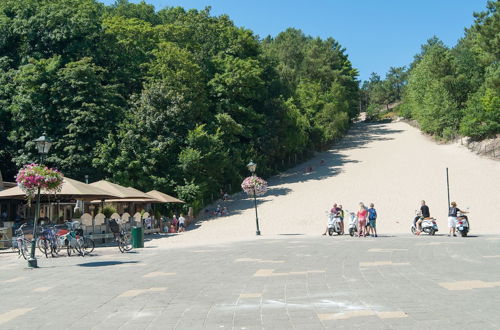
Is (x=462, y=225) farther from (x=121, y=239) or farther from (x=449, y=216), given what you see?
(x=121, y=239)

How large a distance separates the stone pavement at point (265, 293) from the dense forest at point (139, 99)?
939 inches

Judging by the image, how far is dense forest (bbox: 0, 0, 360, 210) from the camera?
37750 mm

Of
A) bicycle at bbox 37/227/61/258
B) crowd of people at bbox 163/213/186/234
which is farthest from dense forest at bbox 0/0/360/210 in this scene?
bicycle at bbox 37/227/61/258

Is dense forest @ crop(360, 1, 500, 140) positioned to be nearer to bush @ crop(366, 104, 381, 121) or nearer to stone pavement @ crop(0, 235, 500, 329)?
bush @ crop(366, 104, 381, 121)

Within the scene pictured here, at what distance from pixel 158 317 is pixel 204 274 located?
450 centimetres

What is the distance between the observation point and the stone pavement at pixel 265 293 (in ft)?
21.8

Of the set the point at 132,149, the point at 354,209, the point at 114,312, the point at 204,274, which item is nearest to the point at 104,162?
the point at 132,149

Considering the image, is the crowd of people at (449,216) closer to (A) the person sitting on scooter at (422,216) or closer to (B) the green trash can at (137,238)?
(A) the person sitting on scooter at (422,216)

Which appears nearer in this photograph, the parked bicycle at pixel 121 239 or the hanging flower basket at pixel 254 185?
the parked bicycle at pixel 121 239

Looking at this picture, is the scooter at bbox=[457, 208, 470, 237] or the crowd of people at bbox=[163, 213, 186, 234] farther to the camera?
the crowd of people at bbox=[163, 213, 186, 234]

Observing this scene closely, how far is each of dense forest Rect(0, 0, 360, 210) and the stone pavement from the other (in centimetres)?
2384

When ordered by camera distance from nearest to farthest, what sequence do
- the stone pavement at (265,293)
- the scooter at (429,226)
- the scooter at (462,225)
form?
the stone pavement at (265,293)
the scooter at (462,225)
the scooter at (429,226)

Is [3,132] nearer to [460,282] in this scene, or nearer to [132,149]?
[132,149]

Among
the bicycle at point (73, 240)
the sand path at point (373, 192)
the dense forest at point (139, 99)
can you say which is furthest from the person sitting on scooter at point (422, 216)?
the dense forest at point (139, 99)
